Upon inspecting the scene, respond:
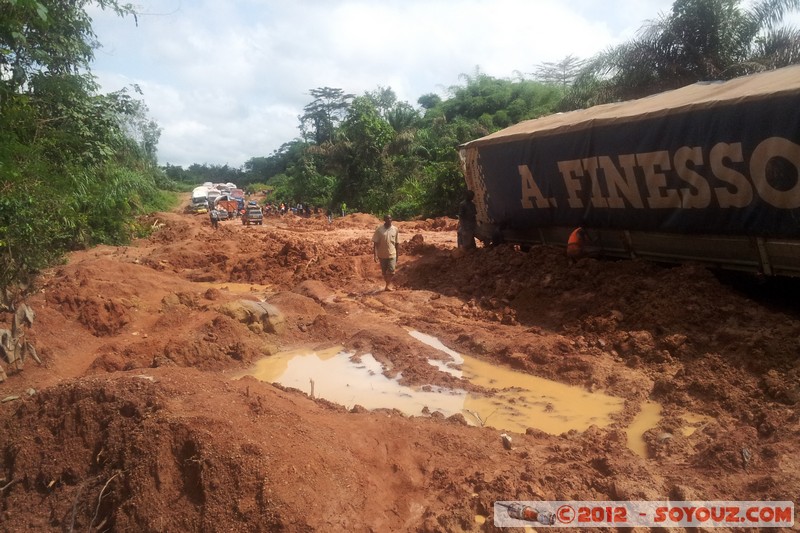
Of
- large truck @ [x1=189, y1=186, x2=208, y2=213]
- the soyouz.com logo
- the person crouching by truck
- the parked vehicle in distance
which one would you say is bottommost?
the soyouz.com logo

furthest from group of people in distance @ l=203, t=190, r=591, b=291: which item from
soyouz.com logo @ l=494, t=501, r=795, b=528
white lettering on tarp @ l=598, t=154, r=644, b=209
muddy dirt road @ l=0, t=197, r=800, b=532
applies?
soyouz.com logo @ l=494, t=501, r=795, b=528

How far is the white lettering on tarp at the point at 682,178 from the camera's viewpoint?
5.73 m

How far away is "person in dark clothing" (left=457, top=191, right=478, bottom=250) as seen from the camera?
11.1 metres

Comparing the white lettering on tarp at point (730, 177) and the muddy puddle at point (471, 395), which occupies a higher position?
the white lettering on tarp at point (730, 177)

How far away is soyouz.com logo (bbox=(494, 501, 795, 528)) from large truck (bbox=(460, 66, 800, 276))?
3.66m

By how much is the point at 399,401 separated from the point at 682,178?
442 centimetres

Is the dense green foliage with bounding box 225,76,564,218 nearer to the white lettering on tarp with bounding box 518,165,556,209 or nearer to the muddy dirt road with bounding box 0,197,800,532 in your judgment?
the white lettering on tarp with bounding box 518,165,556,209

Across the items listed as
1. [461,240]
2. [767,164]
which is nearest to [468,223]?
[461,240]

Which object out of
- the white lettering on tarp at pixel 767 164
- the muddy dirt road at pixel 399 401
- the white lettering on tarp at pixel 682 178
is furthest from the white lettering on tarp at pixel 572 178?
the white lettering on tarp at pixel 767 164

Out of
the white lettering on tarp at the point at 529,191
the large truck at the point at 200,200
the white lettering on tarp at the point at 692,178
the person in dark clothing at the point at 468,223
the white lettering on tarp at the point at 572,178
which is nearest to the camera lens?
the white lettering on tarp at the point at 692,178

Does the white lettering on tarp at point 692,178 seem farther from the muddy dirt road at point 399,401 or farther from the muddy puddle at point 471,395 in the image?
the muddy puddle at point 471,395

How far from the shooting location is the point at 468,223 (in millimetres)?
11141

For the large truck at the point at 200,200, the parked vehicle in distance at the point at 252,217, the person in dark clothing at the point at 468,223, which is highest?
the large truck at the point at 200,200

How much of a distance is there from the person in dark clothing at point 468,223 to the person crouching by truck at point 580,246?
282 cm
